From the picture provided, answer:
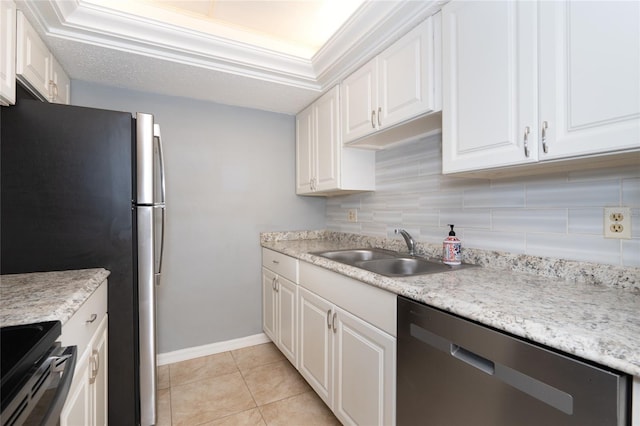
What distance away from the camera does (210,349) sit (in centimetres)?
247

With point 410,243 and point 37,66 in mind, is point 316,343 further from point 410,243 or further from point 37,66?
point 37,66

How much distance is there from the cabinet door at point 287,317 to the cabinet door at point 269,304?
0.29 ft

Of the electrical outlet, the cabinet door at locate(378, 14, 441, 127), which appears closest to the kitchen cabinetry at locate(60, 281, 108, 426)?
the cabinet door at locate(378, 14, 441, 127)

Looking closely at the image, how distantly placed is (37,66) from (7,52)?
32cm

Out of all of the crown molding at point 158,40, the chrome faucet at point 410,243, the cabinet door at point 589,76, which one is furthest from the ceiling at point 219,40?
the chrome faucet at point 410,243

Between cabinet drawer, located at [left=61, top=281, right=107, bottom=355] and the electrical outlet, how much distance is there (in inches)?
74.9

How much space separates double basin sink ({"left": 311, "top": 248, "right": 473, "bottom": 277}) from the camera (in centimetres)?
155

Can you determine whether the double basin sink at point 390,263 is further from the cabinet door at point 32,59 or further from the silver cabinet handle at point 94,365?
the cabinet door at point 32,59

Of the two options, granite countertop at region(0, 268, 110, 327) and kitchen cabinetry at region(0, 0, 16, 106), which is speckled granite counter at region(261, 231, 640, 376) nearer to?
granite countertop at region(0, 268, 110, 327)

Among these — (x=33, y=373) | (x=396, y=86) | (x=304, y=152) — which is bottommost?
(x=33, y=373)

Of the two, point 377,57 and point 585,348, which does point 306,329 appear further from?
point 377,57

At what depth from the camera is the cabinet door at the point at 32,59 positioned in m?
1.34

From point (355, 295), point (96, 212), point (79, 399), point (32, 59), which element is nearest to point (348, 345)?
point (355, 295)

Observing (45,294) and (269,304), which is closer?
(45,294)
